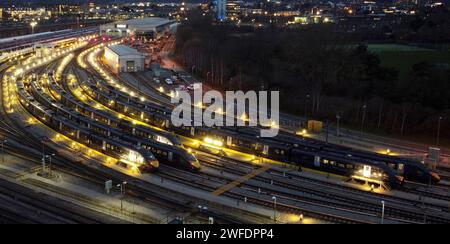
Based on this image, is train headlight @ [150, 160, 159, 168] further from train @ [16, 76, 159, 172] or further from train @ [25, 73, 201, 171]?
train @ [25, 73, 201, 171]

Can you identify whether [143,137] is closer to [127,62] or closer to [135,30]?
[127,62]

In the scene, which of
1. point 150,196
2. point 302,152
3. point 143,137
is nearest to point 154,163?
point 150,196

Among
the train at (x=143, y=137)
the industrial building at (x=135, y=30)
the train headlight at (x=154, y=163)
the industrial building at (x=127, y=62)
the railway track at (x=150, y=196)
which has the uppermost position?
the industrial building at (x=135, y=30)

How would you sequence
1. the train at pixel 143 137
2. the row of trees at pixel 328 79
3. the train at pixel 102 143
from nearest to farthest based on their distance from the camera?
the train at pixel 102 143 → the train at pixel 143 137 → the row of trees at pixel 328 79

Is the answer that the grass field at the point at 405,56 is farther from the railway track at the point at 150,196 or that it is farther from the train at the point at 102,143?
the railway track at the point at 150,196

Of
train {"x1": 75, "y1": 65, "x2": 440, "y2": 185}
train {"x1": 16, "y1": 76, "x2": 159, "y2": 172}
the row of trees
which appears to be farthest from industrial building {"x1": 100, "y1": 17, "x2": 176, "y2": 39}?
train {"x1": 75, "y1": 65, "x2": 440, "y2": 185}

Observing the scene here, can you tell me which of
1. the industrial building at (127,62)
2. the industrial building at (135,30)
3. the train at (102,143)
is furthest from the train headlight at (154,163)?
the industrial building at (135,30)
